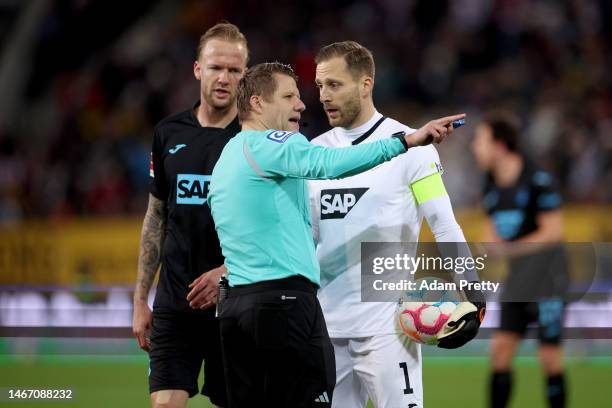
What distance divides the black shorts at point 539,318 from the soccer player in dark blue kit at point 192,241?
289cm

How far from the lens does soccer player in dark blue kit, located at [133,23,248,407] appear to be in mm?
5516

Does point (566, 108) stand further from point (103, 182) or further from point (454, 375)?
point (103, 182)

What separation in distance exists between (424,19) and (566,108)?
3045 mm

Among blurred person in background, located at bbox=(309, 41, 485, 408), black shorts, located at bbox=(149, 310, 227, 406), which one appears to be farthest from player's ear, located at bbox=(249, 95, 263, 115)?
black shorts, located at bbox=(149, 310, 227, 406)

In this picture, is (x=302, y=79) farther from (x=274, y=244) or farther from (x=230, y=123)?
(x=274, y=244)

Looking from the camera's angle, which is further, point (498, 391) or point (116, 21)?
point (116, 21)

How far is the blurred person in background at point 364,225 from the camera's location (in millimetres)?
5141

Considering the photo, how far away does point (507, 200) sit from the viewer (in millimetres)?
7961

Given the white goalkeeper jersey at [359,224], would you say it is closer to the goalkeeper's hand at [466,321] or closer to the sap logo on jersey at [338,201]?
the sap logo on jersey at [338,201]

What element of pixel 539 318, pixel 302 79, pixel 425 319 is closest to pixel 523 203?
pixel 539 318

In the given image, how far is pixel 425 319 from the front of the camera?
500 cm

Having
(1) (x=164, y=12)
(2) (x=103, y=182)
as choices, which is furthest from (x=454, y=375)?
(1) (x=164, y=12)

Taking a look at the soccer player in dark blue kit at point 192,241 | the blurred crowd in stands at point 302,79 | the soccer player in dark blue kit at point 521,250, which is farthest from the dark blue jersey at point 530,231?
the blurred crowd in stands at point 302,79

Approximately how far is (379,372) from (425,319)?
36cm
